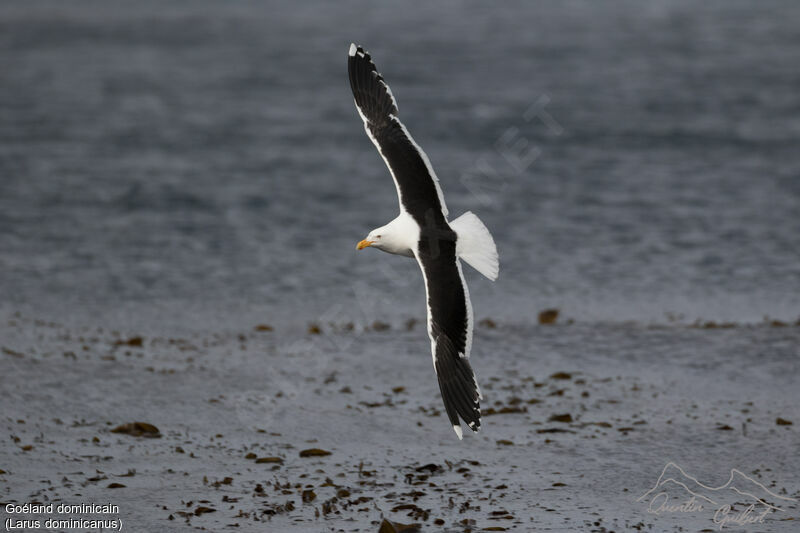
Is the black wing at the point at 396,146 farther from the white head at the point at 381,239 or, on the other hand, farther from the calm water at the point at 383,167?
the calm water at the point at 383,167

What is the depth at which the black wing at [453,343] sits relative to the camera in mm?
8042

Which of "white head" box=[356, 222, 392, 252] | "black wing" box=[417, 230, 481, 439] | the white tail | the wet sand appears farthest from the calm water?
"black wing" box=[417, 230, 481, 439]

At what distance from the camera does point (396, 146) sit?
9.30 meters

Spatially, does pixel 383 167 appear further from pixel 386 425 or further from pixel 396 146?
pixel 386 425

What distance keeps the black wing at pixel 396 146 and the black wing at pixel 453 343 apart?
31.0 inches

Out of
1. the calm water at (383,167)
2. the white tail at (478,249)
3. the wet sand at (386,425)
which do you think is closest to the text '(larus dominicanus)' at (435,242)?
the white tail at (478,249)

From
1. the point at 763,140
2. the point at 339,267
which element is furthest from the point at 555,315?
the point at 763,140

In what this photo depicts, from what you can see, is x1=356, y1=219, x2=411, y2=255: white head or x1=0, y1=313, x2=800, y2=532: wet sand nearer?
x1=0, y1=313, x2=800, y2=532: wet sand

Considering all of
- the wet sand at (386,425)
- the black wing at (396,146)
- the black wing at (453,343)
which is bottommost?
the wet sand at (386,425)

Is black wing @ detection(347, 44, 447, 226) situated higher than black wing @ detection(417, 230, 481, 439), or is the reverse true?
black wing @ detection(347, 44, 447, 226)

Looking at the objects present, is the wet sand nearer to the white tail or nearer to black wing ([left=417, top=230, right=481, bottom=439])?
black wing ([left=417, top=230, right=481, bottom=439])

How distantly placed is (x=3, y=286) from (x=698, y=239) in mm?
9706

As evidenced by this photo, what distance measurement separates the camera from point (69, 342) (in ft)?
39.2

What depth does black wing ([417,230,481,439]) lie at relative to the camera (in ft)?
26.4
